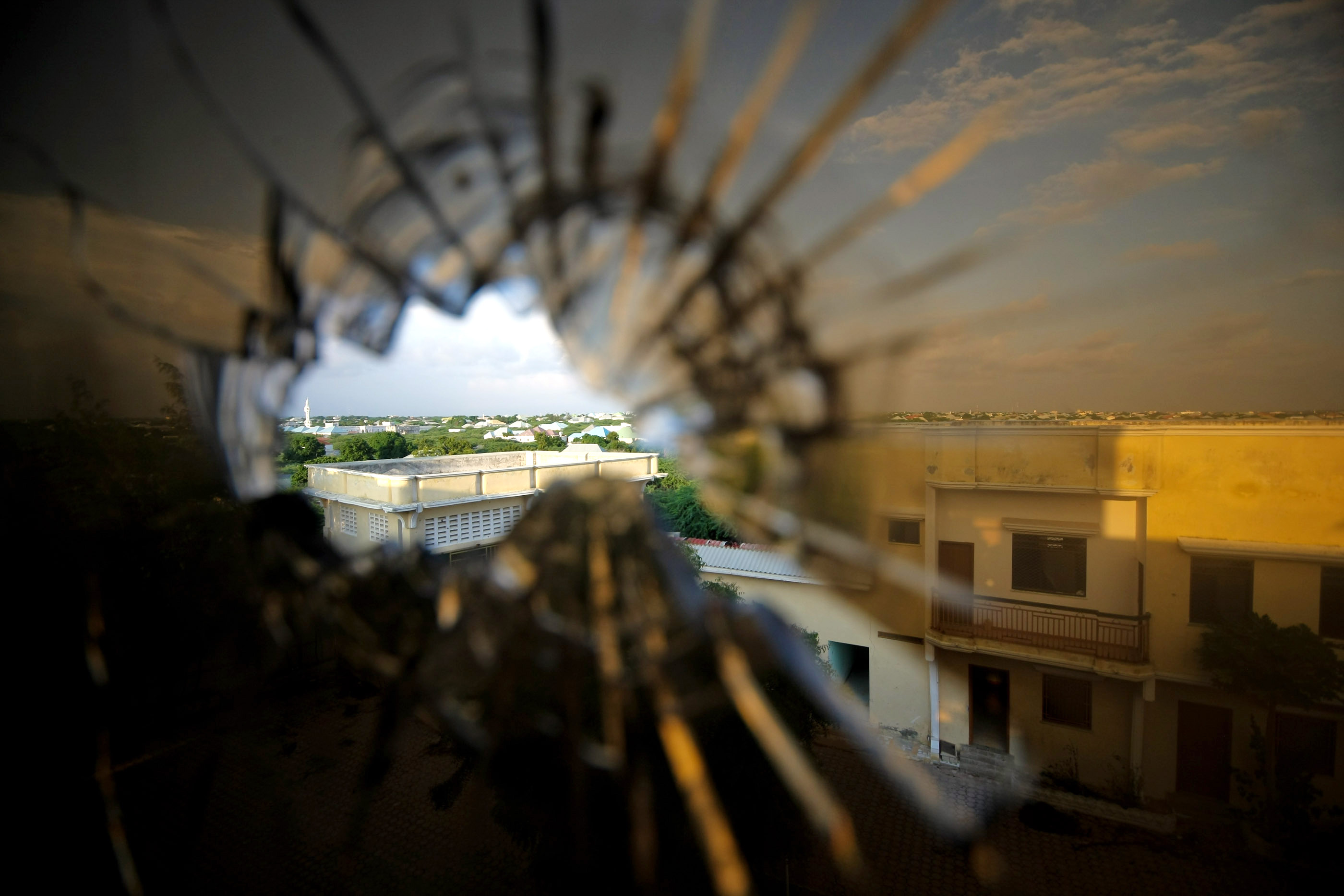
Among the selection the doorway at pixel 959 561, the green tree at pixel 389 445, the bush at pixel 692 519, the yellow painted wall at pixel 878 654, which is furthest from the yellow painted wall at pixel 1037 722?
the green tree at pixel 389 445

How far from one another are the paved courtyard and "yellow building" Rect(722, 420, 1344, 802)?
30 centimetres

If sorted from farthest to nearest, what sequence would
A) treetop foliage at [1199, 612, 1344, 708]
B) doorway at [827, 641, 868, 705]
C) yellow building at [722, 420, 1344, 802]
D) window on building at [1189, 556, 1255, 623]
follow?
doorway at [827, 641, 868, 705] < window on building at [1189, 556, 1255, 623] < yellow building at [722, 420, 1344, 802] < treetop foliage at [1199, 612, 1344, 708]

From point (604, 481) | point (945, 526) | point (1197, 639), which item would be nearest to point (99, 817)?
point (604, 481)

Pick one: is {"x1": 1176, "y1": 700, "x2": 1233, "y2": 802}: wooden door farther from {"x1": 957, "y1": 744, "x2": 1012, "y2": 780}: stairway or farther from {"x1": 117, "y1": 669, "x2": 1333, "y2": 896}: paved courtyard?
{"x1": 957, "y1": 744, "x2": 1012, "y2": 780}: stairway

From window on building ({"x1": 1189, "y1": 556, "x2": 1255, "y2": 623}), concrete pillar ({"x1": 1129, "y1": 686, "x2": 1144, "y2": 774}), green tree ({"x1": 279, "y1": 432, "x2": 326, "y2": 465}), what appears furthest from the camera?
concrete pillar ({"x1": 1129, "y1": 686, "x2": 1144, "y2": 774})

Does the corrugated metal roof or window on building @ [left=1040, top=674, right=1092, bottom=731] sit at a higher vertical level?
the corrugated metal roof

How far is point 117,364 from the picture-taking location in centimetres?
167

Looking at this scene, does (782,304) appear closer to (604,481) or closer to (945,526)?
(604,481)

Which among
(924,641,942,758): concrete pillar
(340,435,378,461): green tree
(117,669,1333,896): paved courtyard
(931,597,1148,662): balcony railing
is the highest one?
(340,435,378,461): green tree

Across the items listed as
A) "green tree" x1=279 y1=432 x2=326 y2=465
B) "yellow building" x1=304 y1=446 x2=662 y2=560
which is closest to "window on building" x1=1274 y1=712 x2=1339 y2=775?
"yellow building" x1=304 y1=446 x2=662 y2=560

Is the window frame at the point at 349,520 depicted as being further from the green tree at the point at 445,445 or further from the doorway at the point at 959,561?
the doorway at the point at 959,561

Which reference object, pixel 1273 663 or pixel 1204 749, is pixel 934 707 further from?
pixel 1273 663

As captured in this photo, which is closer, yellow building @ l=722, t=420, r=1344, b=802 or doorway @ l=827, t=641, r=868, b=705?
yellow building @ l=722, t=420, r=1344, b=802

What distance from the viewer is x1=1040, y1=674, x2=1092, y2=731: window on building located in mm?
2910
